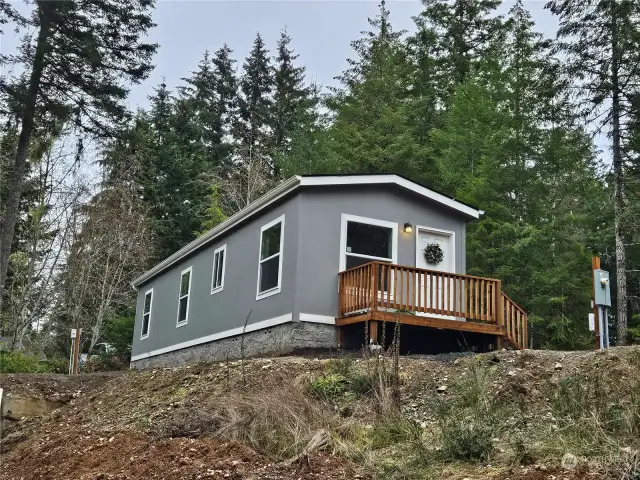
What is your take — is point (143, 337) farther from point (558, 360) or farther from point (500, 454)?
point (500, 454)

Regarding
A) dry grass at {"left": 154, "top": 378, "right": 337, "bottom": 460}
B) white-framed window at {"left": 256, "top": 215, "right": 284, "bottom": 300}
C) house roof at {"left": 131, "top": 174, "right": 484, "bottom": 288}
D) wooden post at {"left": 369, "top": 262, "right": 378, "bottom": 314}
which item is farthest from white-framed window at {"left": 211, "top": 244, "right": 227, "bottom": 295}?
dry grass at {"left": 154, "top": 378, "right": 337, "bottom": 460}

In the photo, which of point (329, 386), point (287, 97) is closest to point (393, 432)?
point (329, 386)

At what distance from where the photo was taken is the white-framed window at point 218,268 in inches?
512

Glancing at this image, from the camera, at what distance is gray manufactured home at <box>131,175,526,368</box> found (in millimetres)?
9969

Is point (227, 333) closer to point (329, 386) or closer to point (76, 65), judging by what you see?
point (329, 386)

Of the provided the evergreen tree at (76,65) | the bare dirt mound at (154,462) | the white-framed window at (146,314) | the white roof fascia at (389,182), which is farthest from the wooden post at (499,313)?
the white-framed window at (146,314)

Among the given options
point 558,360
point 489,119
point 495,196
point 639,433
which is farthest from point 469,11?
point 639,433

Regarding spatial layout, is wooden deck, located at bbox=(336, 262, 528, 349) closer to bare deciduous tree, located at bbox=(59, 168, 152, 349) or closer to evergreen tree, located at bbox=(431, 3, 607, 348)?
evergreen tree, located at bbox=(431, 3, 607, 348)

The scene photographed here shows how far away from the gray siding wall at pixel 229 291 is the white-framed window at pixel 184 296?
0.56 feet

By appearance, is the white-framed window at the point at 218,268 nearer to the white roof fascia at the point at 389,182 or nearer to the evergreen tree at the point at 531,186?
the white roof fascia at the point at 389,182

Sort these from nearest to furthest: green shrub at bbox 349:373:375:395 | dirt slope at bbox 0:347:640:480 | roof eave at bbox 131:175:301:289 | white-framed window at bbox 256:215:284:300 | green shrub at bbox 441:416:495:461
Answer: dirt slope at bbox 0:347:640:480, green shrub at bbox 441:416:495:461, green shrub at bbox 349:373:375:395, roof eave at bbox 131:175:301:289, white-framed window at bbox 256:215:284:300

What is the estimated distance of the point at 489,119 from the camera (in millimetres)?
19578

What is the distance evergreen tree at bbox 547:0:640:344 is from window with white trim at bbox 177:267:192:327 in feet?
34.8

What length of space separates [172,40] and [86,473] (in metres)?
13.6
